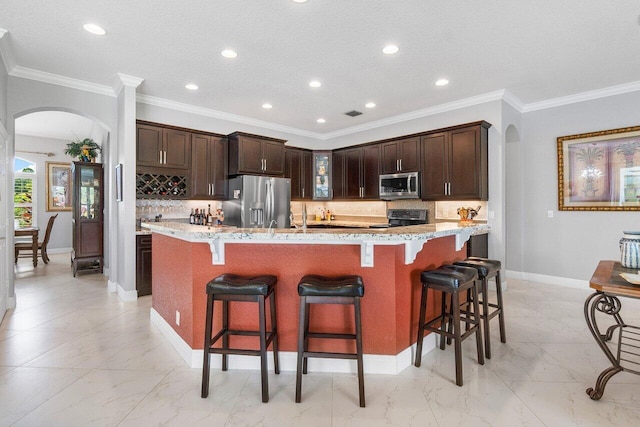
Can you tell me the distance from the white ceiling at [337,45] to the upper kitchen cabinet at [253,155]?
83 centimetres

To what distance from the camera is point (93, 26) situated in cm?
300

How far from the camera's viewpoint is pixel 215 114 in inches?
225

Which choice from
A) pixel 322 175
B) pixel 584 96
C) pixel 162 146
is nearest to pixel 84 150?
pixel 162 146

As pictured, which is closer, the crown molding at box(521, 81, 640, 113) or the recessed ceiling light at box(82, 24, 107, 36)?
the recessed ceiling light at box(82, 24, 107, 36)

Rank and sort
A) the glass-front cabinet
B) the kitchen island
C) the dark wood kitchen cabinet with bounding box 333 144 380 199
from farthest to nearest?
the dark wood kitchen cabinet with bounding box 333 144 380 199 → the glass-front cabinet → the kitchen island

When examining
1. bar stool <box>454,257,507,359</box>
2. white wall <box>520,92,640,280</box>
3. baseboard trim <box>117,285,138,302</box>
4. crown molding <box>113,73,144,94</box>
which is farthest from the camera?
white wall <box>520,92,640,280</box>

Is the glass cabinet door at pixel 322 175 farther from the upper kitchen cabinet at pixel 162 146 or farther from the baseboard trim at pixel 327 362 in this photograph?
the baseboard trim at pixel 327 362

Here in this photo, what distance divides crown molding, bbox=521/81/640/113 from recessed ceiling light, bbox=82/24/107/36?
19.0 feet

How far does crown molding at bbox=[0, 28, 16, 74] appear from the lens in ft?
10.2

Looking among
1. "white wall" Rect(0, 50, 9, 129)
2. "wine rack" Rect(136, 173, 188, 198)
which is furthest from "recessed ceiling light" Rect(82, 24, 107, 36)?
"wine rack" Rect(136, 173, 188, 198)

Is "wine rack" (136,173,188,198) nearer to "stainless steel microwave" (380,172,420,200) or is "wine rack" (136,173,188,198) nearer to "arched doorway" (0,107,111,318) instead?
"arched doorway" (0,107,111,318)

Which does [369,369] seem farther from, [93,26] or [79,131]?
[79,131]

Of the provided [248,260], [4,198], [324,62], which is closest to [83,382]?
[248,260]

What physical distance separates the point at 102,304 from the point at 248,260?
290 cm
